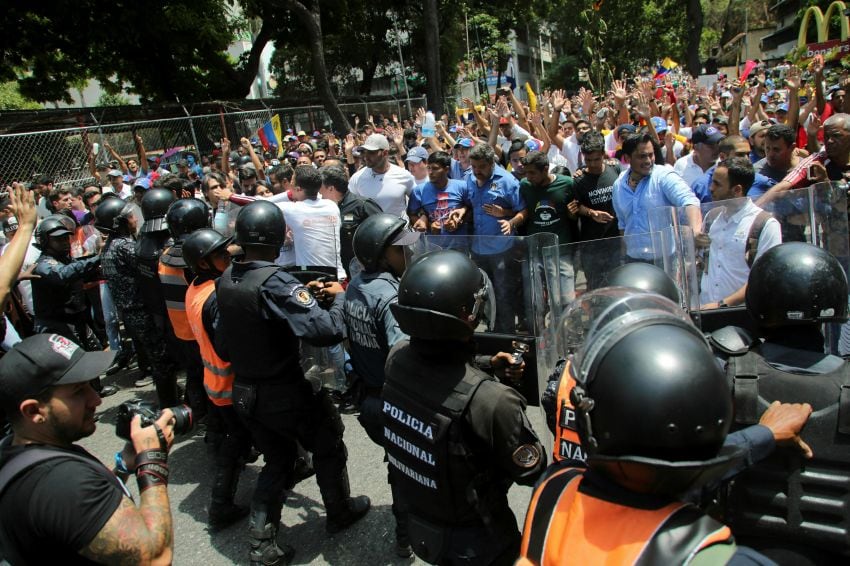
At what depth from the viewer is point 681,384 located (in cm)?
122

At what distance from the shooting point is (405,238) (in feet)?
11.0

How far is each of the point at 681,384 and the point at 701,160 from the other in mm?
5711

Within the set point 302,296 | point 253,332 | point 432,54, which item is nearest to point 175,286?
point 253,332

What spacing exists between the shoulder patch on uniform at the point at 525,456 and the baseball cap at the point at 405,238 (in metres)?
1.55

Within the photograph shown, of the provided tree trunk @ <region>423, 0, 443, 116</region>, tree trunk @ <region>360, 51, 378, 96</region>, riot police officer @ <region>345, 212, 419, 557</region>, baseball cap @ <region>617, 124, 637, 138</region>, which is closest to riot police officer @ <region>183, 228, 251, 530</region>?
riot police officer @ <region>345, 212, 419, 557</region>

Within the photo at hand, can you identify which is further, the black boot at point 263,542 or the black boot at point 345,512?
the black boot at point 345,512

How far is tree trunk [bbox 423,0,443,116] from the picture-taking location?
22172mm

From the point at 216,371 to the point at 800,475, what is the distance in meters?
3.29

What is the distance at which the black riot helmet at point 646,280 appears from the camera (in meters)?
2.32

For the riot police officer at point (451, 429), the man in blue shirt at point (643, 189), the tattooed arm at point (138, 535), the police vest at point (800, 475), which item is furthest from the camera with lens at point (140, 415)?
the man in blue shirt at point (643, 189)

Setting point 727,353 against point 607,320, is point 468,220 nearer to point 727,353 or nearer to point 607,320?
point 727,353

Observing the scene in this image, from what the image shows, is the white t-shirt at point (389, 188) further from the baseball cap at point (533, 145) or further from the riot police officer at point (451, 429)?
the riot police officer at point (451, 429)

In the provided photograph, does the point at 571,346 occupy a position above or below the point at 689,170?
below

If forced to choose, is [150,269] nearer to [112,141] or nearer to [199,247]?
[199,247]
